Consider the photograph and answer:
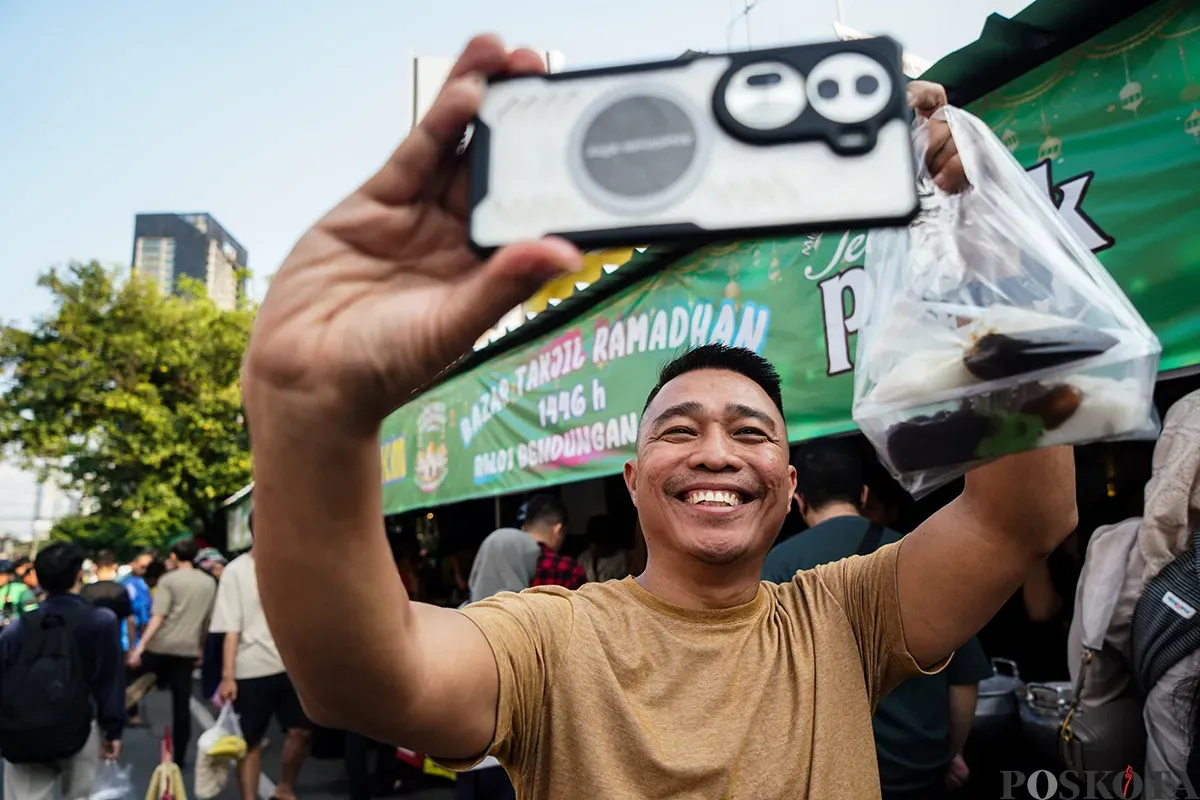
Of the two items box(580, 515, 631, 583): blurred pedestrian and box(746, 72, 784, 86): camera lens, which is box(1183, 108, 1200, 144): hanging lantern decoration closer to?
box(746, 72, 784, 86): camera lens

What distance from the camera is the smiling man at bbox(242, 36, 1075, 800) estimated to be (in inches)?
31.8

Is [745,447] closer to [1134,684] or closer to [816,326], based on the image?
[816,326]

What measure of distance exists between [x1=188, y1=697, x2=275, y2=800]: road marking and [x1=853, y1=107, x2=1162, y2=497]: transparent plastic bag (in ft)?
18.2

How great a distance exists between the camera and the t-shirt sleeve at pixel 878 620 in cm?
145

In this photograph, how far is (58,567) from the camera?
4180 mm

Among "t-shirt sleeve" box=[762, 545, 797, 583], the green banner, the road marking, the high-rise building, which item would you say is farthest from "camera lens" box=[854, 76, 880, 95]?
the high-rise building

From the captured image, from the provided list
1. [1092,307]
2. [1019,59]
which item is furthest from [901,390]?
[1019,59]

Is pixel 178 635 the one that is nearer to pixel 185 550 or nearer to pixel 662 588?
pixel 185 550

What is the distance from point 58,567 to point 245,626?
1.21 m

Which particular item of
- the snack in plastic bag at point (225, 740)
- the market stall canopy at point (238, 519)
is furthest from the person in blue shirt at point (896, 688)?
the market stall canopy at point (238, 519)

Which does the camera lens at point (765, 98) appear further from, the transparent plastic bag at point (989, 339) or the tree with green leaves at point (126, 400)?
A: the tree with green leaves at point (126, 400)

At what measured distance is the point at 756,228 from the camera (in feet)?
2.59

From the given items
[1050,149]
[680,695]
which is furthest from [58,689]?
[1050,149]

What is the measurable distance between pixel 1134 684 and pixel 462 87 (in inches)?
120
